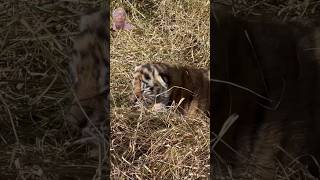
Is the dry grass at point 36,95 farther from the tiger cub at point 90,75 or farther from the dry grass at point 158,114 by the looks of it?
the dry grass at point 158,114

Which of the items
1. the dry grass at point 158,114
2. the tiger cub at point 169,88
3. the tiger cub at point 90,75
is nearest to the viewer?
the tiger cub at point 90,75

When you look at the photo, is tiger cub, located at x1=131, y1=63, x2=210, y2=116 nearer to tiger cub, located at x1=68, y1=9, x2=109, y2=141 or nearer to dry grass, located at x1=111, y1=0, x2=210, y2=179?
dry grass, located at x1=111, y1=0, x2=210, y2=179

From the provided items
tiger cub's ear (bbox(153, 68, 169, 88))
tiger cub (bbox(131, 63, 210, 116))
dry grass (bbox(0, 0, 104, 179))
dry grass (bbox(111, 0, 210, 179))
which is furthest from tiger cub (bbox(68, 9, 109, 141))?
tiger cub's ear (bbox(153, 68, 169, 88))

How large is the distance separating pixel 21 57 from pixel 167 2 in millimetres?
2958

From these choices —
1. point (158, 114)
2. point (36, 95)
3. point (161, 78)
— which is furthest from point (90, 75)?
point (161, 78)

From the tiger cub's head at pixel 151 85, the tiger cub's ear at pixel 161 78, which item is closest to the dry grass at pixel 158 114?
the tiger cub's head at pixel 151 85

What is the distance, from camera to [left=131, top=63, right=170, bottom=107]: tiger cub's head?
3.56 meters

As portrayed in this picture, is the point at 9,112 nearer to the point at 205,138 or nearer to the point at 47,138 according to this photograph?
the point at 47,138

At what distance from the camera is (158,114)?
327 centimetres

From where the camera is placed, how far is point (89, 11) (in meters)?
1.55

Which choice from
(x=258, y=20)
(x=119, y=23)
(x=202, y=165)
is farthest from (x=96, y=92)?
(x=119, y=23)

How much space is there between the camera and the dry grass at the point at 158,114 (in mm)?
2592

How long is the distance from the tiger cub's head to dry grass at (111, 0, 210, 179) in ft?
0.30

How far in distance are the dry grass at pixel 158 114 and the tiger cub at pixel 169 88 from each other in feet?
0.40
